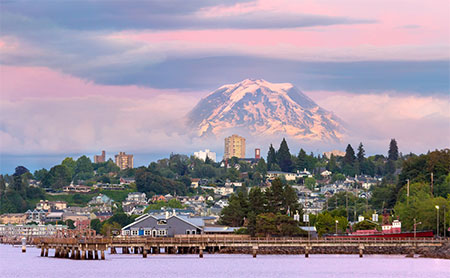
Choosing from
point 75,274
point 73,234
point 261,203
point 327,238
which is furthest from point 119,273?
point 261,203

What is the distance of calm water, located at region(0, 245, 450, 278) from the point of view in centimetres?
11906

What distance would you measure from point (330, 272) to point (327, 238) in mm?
33376

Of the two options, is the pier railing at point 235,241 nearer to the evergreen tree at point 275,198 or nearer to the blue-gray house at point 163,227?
the blue-gray house at point 163,227

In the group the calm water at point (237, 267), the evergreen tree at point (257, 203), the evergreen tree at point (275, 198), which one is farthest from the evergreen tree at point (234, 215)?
the calm water at point (237, 267)

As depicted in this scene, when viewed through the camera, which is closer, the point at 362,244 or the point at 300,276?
the point at 300,276

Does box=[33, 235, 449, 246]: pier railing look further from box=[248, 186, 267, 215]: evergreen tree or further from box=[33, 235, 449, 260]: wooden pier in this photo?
box=[248, 186, 267, 215]: evergreen tree

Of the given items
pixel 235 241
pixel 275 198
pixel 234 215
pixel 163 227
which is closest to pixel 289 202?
pixel 275 198

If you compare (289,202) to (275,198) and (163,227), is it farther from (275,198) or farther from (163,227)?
(163,227)

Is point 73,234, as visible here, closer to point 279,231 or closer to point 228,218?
point 279,231

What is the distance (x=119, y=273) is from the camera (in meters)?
122

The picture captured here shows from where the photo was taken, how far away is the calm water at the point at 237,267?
4688 inches

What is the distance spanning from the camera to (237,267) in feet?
423

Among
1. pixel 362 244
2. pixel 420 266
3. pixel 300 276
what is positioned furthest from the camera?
pixel 362 244

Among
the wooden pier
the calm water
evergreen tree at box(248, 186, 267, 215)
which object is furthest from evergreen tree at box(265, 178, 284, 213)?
the calm water
